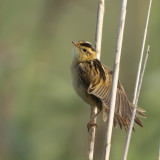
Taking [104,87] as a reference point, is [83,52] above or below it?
above

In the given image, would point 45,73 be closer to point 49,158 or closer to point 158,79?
point 49,158

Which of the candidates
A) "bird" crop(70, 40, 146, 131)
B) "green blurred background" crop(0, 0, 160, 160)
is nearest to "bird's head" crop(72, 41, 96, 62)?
"bird" crop(70, 40, 146, 131)

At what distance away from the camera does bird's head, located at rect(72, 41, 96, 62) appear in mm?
3881

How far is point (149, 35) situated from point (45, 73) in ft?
3.61

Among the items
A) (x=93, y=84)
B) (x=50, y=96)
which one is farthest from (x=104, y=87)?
(x=50, y=96)

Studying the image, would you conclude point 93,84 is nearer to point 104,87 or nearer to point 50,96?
point 104,87

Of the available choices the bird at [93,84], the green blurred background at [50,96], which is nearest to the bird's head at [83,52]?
the bird at [93,84]

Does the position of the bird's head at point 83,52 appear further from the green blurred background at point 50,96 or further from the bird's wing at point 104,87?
the green blurred background at point 50,96

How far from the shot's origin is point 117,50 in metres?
2.92

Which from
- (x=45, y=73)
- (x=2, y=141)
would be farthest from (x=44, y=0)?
(x=2, y=141)

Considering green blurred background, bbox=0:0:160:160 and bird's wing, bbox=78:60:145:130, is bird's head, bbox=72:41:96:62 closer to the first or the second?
bird's wing, bbox=78:60:145:130

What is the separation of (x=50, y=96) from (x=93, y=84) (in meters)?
0.56

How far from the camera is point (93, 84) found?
3678 mm

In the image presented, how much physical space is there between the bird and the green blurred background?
210 millimetres
